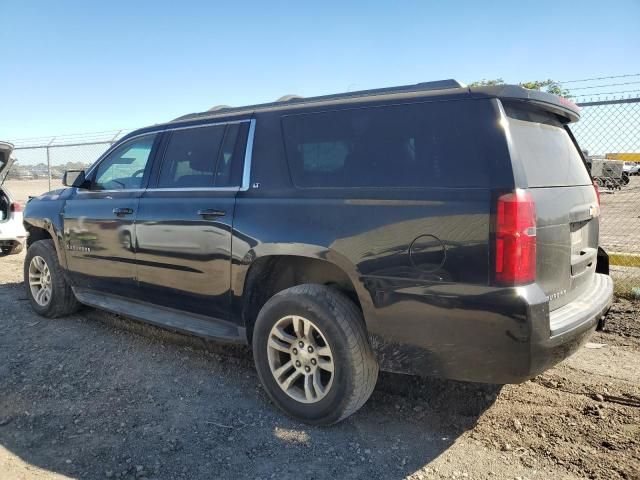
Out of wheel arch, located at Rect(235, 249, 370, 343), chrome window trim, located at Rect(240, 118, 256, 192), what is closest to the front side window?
chrome window trim, located at Rect(240, 118, 256, 192)

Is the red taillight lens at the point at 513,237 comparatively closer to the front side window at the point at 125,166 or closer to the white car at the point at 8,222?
the front side window at the point at 125,166

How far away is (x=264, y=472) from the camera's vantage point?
2.70 meters

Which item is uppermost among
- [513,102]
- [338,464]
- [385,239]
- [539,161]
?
[513,102]

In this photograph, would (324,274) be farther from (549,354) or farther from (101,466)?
(101,466)

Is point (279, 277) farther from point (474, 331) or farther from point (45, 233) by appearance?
point (45, 233)

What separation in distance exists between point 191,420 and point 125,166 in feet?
8.05

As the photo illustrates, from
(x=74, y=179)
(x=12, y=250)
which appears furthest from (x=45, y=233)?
(x=12, y=250)

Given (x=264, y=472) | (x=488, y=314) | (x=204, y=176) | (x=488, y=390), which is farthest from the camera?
(x=204, y=176)

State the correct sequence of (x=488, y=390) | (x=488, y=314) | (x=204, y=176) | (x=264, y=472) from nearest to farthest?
1. (x=488, y=314)
2. (x=264, y=472)
3. (x=488, y=390)
4. (x=204, y=176)

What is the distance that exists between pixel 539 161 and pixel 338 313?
1.40 meters

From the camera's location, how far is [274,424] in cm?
319

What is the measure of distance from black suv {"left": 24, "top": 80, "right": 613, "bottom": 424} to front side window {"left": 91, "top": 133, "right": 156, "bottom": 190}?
0.28 meters

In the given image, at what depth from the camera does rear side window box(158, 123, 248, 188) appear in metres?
3.66

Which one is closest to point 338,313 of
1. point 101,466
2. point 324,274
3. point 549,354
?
point 324,274
